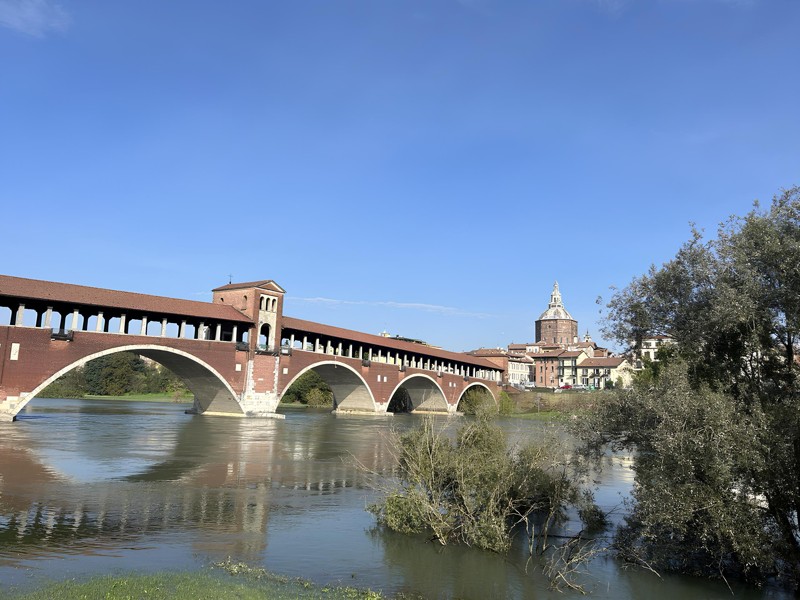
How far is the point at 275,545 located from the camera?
11.0 metres

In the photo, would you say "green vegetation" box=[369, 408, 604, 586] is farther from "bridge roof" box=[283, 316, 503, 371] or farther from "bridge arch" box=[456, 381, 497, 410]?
"bridge arch" box=[456, 381, 497, 410]

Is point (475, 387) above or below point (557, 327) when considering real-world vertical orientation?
below

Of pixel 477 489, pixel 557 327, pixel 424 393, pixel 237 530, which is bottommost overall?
pixel 237 530

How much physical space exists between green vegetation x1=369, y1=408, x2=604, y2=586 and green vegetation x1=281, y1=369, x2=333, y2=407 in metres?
69.2

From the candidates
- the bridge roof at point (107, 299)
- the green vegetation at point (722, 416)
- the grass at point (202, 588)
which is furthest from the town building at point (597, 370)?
the grass at point (202, 588)

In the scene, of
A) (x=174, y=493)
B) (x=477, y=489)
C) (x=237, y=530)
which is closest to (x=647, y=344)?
(x=477, y=489)

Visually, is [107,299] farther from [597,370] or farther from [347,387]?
[597,370]

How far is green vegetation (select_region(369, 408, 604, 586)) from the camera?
37.6 feet

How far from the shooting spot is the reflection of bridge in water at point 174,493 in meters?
11.0

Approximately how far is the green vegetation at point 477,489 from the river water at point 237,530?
1.20ft

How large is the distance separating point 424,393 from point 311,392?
18012 mm

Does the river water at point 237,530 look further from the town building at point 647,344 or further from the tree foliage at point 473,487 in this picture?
the town building at point 647,344

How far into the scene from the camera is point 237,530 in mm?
11820

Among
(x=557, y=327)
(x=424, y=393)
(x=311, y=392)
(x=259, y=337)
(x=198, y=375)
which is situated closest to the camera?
(x=198, y=375)
